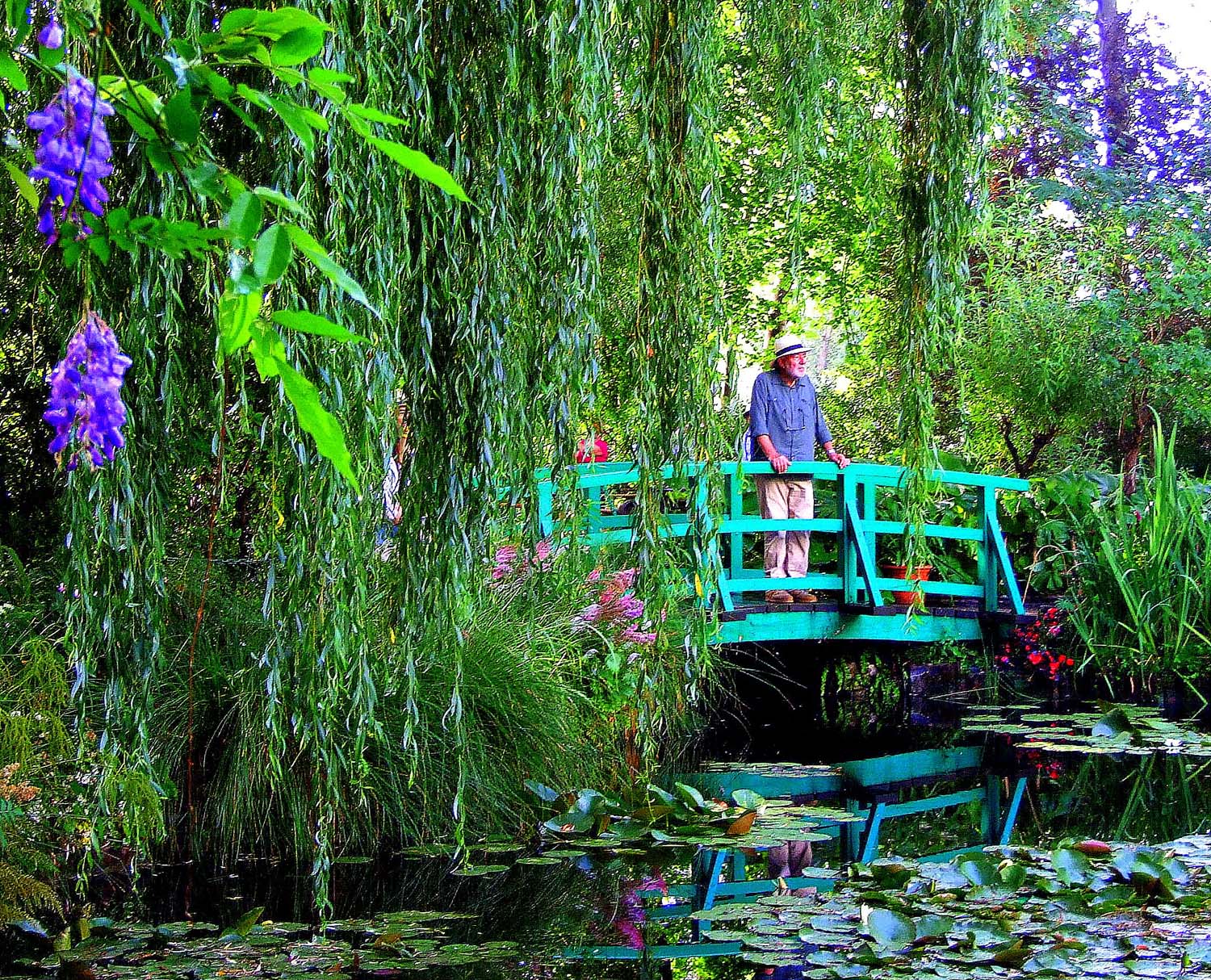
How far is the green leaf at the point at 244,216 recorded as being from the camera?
1054 mm

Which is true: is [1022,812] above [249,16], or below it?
below

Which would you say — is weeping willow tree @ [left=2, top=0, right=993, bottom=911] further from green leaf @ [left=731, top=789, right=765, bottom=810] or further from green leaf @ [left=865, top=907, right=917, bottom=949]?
green leaf @ [left=731, top=789, right=765, bottom=810]

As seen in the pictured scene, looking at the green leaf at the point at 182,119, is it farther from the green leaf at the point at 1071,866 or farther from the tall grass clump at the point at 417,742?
the green leaf at the point at 1071,866

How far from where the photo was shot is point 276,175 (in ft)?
8.02

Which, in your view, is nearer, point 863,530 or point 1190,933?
point 1190,933

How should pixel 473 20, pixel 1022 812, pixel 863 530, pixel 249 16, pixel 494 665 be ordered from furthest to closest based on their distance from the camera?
pixel 863 530
pixel 1022 812
pixel 494 665
pixel 473 20
pixel 249 16

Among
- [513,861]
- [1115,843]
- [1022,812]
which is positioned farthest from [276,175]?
[1022,812]

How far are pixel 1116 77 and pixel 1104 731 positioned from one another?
328 inches

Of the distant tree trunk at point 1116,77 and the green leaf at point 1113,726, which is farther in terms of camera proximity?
the distant tree trunk at point 1116,77

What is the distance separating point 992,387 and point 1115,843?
6200 mm

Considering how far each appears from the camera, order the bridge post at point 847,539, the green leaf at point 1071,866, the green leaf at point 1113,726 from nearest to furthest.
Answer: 1. the green leaf at point 1071,866
2. the green leaf at point 1113,726
3. the bridge post at point 847,539

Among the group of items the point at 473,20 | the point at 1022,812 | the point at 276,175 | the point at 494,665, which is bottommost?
the point at 1022,812

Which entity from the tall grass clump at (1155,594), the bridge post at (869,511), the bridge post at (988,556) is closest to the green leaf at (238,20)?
the bridge post at (869,511)

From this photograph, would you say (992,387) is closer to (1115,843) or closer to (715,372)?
(1115,843)
